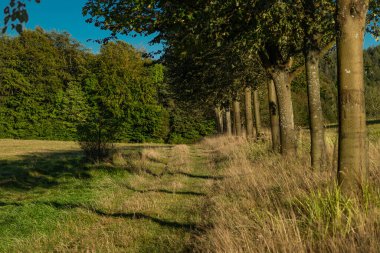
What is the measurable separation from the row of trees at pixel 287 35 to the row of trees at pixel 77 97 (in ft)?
116

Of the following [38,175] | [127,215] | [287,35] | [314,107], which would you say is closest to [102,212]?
[127,215]

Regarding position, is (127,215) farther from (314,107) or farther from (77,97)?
(77,97)

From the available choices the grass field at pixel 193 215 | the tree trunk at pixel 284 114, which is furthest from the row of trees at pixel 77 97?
the grass field at pixel 193 215

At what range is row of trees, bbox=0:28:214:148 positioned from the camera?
157 ft

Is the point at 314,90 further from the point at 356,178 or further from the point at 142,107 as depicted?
the point at 142,107

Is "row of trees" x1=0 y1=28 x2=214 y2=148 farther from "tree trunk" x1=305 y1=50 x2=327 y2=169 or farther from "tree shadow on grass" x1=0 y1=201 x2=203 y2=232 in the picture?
"tree shadow on grass" x1=0 y1=201 x2=203 y2=232

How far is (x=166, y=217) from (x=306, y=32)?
5.52 metres

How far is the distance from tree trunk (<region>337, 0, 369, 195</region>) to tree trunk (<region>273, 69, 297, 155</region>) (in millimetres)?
6401

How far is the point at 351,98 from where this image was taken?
452cm

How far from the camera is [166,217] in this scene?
6.63 metres

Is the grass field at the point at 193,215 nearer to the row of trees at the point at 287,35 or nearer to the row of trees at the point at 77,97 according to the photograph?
the row of trees at the point at 287,35

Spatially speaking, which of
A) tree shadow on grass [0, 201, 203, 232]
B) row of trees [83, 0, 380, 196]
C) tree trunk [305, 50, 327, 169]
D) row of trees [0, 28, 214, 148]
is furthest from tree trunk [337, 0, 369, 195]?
row of trees [0, 28, 214, 148]

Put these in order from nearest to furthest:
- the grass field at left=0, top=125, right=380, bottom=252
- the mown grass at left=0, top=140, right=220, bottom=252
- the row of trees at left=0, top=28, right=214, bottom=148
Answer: the grass field at left=0, top=125, right=380, bottom=252, the mown grass at left=0, top=140, right=220, bottom=252, the row of trees at left=0, top=28, right=214, bottom=148

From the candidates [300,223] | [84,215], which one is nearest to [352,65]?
[300,223]
